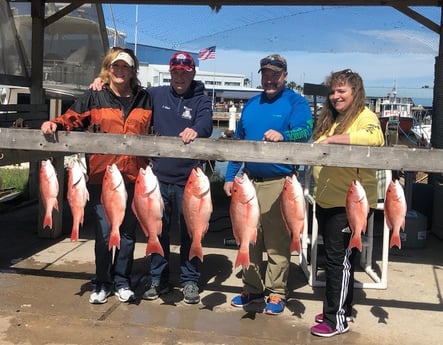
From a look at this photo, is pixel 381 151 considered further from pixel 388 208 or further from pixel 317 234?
pixel 317 234

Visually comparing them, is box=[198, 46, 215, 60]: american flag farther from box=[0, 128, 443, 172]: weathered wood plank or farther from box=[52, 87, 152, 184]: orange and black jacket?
box=[0, 128, 443, 172]: weathered wood plank

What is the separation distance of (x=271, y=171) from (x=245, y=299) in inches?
46.5

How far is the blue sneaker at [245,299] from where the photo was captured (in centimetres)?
454

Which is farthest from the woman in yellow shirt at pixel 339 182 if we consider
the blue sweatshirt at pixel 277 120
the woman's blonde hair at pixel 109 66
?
the woman's blonde hair at pixel 109 66

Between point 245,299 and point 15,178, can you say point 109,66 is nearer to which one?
point 245,299

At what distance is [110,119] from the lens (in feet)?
13.7

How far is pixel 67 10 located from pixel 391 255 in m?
5.99

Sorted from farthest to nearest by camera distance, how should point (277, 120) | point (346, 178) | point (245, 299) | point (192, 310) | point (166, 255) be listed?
point (166, 255) < point (245, 299) < point (192, 310) < point (277, 120) < point (346, 178)

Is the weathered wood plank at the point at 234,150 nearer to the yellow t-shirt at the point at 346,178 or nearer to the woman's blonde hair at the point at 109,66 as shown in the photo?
the yellow t-shirt at the point at 346,178

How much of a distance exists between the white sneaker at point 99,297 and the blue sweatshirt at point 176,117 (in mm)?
1100

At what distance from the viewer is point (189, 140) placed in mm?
3590

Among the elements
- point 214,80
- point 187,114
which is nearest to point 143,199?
point 187,114

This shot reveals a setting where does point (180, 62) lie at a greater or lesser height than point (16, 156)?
greater

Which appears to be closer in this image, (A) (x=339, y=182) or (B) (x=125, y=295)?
(A) (x=339, y=182)
